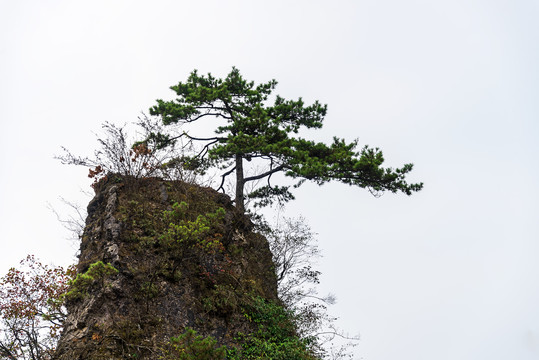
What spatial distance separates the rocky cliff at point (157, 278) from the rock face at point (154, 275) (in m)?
0.02

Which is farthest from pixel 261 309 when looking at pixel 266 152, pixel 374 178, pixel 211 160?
pixel 211 160

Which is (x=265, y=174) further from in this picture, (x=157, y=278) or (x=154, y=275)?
(x=154, y=275)

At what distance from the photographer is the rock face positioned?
9.38 meters

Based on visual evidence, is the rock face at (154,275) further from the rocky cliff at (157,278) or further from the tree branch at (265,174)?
the tree branch at (265,174)

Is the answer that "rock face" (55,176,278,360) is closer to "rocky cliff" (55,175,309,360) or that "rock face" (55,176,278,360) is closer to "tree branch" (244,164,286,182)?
"rocky cliff" (55,175,309,360)

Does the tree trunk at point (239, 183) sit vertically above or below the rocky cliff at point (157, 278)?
above

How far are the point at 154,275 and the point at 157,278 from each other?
8.9 inches

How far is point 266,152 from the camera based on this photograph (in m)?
15.4

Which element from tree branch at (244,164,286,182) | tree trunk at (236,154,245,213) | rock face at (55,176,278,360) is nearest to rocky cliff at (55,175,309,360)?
rock face at (55,176,278,360)

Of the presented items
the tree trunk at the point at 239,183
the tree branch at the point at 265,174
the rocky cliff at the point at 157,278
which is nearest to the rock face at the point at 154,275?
the rocky cliff at the point at 157,278

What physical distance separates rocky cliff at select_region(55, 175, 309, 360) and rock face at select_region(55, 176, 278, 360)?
0.08 ft

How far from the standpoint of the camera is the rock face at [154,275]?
9.38m

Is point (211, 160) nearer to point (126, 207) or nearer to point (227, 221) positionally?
point (227, 221)

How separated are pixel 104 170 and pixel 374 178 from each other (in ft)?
33.0
